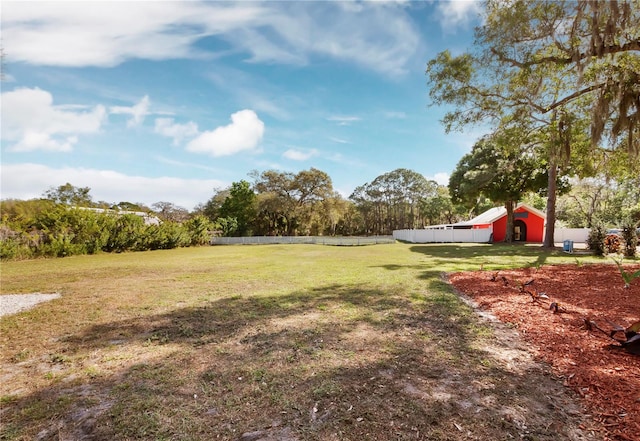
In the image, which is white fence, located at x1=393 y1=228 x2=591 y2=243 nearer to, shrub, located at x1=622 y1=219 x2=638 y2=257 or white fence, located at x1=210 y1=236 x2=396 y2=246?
white fence, located at x1=210 y1=236 x2=396 y2=246

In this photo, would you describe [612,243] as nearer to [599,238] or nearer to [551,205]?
[599,238]

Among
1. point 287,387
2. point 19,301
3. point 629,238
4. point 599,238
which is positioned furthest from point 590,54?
point 19,301

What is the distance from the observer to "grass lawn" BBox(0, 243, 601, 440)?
2.28m

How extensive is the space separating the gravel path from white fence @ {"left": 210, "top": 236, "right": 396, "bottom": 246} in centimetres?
2643

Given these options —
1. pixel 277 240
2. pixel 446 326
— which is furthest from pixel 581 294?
pixel 277 240

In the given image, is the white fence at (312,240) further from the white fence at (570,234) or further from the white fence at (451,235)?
the white fence at (570,234)

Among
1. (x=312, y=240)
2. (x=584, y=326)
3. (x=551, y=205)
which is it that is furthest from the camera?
(x=312, y=240)

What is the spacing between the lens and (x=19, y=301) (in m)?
6.57

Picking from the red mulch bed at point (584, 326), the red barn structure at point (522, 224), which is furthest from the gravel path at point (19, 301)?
the red barn structure at point (522, 224)

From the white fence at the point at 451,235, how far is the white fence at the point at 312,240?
292cm

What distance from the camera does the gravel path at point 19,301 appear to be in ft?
19.3

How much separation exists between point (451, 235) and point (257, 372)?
30.9 m

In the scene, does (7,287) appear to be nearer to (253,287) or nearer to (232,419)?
(253,287)

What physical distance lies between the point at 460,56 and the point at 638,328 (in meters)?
10.2
